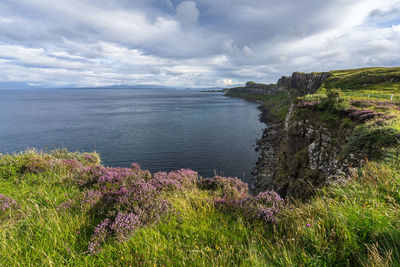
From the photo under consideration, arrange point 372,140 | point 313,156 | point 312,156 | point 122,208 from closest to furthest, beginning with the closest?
1. point 122,208
2. point 372,140
3. point 313,156
4. point 312,156

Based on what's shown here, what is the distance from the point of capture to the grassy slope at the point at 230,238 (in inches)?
134

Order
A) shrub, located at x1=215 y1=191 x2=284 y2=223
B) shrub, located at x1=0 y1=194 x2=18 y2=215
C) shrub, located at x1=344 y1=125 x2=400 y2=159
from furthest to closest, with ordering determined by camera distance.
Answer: shrub, located at x1=344 y1=125 x2=400 y2=159, shrub, located at x1=0 y1=194 x2=18 y2=215, shrub, located at x1=215 y1=191 x2=284 y2=223

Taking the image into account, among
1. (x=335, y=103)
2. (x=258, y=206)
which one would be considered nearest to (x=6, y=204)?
(x=258, y=206)

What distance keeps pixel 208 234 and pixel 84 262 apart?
2.88 metres

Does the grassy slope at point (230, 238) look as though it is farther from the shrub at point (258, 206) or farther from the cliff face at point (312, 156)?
the cliff face at point (312, 156)

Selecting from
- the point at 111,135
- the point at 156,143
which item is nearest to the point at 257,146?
the point at 156,143

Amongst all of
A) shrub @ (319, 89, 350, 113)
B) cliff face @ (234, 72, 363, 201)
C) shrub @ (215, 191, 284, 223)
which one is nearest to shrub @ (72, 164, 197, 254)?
shrub @ (215, 191, 284, 223)

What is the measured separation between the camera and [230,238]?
15.0 feet

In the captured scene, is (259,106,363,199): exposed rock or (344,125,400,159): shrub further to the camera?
(259,106,363,199): exposed rock

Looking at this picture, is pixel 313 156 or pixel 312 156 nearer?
pixel 313 156

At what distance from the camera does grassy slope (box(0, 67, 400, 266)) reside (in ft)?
11.2

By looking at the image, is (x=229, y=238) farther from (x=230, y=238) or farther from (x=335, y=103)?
(x=335, y=103)

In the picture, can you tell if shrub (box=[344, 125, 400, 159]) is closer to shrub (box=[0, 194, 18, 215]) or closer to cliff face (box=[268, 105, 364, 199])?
cliff face (box=[268, 105, 364, 199])

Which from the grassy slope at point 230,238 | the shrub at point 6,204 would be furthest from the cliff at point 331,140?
the shrub at point 6,204
